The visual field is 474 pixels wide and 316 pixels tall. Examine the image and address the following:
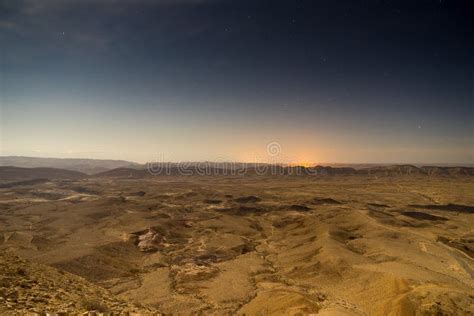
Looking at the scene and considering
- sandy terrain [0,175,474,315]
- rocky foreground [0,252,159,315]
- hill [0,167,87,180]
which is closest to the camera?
rocky foreground [0,252,159,315]

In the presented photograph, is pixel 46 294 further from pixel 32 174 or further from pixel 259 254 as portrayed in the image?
pixel 32 174

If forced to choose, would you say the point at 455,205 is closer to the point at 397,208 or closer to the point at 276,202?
the point at 397,208

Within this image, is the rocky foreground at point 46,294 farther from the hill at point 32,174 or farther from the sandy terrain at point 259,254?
the hill at point 32,174

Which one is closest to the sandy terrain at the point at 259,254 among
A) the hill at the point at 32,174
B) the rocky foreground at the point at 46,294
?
the rocky foreground at the point at 46,294

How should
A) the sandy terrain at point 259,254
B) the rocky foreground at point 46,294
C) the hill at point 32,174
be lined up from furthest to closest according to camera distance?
the hill at point 32,174 < the sandy terrain at point 259,254 < the rocky foreground at point 46,294

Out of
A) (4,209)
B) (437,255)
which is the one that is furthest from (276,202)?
(4,209)

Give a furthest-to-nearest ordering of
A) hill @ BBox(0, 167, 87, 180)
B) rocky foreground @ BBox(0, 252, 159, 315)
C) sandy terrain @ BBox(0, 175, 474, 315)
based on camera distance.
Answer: hill @ BBox(0, 167, 87, 180), sandy terrain @ BBox(0, 175, 474, 315), rocky foreground @ BBox(0, 252, 159, 315)

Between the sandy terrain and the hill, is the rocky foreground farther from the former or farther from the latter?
the hill

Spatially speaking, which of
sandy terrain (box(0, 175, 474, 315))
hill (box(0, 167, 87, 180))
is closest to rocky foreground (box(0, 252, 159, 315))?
sandy terrain (box(0, 175, 474, 315))
